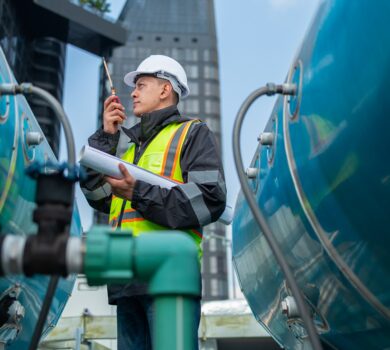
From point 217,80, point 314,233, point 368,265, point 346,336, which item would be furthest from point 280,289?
point 217,80

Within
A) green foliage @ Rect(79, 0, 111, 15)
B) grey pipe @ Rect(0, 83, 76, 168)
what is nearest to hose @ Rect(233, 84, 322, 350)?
grey pipe @ Rect(0, 83, 76, 168)

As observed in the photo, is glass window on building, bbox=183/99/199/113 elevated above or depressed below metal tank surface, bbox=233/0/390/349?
above

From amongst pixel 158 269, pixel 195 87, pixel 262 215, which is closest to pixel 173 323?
pixel 158 269

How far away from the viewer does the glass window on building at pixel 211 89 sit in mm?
54719

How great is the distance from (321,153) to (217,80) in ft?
179

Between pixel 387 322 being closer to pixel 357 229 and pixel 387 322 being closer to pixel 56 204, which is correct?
pixel 357 229

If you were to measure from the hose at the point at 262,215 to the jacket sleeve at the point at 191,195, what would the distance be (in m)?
0.34

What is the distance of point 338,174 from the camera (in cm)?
175

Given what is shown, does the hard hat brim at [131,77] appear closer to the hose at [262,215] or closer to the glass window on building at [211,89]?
the hose at [262,215]

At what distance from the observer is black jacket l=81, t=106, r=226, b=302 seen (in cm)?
211

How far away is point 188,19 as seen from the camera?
2249 inches

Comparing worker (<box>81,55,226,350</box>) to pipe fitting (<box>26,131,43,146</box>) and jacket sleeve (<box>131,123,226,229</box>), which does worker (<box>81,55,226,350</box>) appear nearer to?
jacket sleeve (<box>131,123,226,229</box>)

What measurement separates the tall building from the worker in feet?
162

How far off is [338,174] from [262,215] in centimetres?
27
